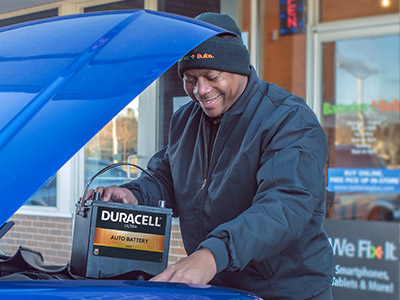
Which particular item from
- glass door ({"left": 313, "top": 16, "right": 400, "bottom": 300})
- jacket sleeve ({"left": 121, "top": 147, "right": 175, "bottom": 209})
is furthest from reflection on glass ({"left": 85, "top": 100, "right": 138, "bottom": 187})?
jacket sleeve ({"left": 121, "top": 147, "right": 175, "bottom": 209})

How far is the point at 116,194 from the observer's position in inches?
75.5

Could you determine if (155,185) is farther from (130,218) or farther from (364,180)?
Answer: (364,180)

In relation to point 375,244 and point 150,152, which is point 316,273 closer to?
point 375,244

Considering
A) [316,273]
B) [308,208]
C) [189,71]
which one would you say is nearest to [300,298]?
[316,273]

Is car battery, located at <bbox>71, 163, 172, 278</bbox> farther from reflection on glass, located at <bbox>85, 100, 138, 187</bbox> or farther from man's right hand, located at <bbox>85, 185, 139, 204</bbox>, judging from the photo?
reflection on glass, located at <bbox>85, 100, 138, 187</bbox>

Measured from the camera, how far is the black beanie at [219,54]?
165 centimetres

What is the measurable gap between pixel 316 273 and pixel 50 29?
1069 millimetres

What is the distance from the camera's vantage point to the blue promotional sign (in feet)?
16.9

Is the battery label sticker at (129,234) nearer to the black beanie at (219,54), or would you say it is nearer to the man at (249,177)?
the man at (249,177)

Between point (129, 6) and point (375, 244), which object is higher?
point (129, 6)

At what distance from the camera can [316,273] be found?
1.82 metres

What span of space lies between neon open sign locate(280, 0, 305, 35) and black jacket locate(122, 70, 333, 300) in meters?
3.55

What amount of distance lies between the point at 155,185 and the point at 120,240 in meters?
0.58

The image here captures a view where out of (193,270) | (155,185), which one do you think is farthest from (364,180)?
(193,270)
